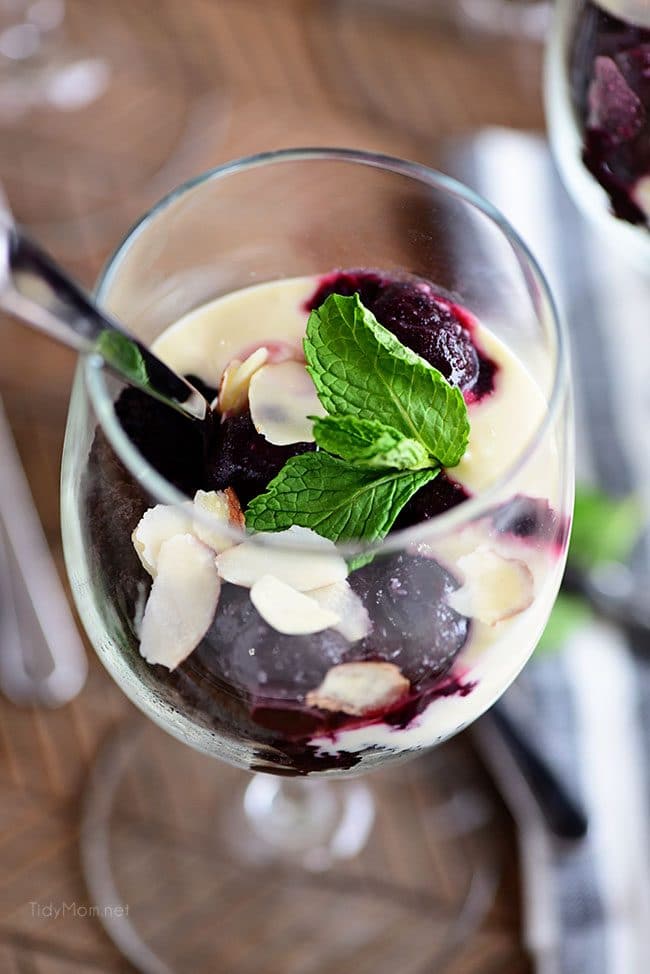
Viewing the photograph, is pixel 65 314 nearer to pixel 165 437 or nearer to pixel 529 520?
pixel 165 437

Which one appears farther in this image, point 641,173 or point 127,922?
point 127,922

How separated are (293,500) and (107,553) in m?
0.10

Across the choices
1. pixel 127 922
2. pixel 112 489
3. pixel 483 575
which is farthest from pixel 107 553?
pixel 127 922

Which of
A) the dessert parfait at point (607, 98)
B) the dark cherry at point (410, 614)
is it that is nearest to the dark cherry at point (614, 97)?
the dessert parfait at point (607, 98)

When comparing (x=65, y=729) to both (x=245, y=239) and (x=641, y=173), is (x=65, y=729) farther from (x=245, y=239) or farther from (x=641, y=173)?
(x=641, y=173)

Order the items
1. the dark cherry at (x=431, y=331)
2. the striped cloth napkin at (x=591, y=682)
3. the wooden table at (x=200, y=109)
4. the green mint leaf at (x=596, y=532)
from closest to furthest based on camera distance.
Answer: the dark cherry at (x=431, y=331), the striped cloth napkin at (x=591, y=682), the green mint leaf at (x=596, y=532), the wooden table at (x=200, y=109)

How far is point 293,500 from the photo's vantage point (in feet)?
1.96

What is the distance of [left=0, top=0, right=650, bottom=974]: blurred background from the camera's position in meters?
0.95

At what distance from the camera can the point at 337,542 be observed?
23.2 inches

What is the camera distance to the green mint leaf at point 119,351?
0.64m

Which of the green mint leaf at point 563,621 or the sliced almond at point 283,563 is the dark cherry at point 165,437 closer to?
the sliced almond at point 283,563

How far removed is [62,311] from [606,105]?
0.42 m

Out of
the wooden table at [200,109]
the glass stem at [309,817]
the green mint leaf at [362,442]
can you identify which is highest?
the green mint leaf at [362,442]

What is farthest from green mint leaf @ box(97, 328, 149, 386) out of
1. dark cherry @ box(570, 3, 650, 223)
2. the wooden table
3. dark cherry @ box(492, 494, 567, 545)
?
the wooden table
